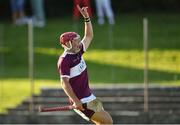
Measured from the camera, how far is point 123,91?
17859 millimetres

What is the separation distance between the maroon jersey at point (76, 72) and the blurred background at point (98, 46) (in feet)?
16.5

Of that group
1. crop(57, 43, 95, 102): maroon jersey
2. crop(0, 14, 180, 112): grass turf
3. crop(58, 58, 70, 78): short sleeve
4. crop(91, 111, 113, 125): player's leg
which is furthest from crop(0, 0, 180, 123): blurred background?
crop(58, 58, 70, 78): short sleeve

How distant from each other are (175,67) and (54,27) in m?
5.15

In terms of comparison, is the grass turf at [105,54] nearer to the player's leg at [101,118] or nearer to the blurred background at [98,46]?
the blurred background at [98,46]

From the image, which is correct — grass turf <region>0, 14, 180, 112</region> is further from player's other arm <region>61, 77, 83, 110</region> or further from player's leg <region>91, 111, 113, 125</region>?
player's other arm <region>61, 77, 83, 110</region>

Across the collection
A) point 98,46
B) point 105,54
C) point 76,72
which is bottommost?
point 105,54

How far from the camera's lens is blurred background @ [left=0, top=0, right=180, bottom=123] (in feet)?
60.7

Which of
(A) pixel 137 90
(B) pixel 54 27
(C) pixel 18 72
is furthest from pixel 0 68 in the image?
(A) pixel 137 90

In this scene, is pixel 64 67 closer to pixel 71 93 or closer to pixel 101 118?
pixel 71 93

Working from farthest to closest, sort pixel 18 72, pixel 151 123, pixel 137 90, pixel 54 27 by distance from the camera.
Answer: pixel 54 27 → pixel 18 72 → pixel 137 90 → pixel 151 123

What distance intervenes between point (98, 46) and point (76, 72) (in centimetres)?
830

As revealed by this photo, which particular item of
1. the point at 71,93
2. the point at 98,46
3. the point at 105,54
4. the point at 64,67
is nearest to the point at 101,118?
the point at 71,93

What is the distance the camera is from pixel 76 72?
12.1m

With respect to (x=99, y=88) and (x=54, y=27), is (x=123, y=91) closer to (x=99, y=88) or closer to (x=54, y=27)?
(x=99, y=88)
